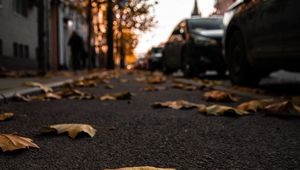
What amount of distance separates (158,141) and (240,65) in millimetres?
4498

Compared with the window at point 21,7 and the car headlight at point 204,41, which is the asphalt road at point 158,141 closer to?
the car headlight at point 204,41

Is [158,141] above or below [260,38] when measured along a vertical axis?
below

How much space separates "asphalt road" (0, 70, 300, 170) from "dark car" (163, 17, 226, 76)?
6.11m

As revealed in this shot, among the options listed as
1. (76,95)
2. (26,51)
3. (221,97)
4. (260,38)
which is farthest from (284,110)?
(26,51)

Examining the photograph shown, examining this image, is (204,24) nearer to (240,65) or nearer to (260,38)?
(240,65)

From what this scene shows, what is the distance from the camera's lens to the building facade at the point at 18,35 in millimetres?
14553

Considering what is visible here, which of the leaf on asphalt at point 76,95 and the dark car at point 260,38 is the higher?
the dark car at point 260,38

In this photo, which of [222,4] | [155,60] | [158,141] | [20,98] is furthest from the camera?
[155,60]

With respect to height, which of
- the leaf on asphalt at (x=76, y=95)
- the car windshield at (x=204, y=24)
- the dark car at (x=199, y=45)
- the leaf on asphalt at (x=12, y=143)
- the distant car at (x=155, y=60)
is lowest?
the distant car at (x=155, y=60)

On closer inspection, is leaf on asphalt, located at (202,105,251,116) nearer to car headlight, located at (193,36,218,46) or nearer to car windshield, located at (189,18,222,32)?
car headlight, located at (193,36,218,46)

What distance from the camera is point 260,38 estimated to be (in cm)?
583

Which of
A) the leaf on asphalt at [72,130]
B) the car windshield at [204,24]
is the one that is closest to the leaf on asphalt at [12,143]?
the leaf on asphalt at [72,130]

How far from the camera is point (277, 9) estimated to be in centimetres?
517

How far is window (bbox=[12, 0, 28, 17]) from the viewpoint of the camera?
16948 millimetres
